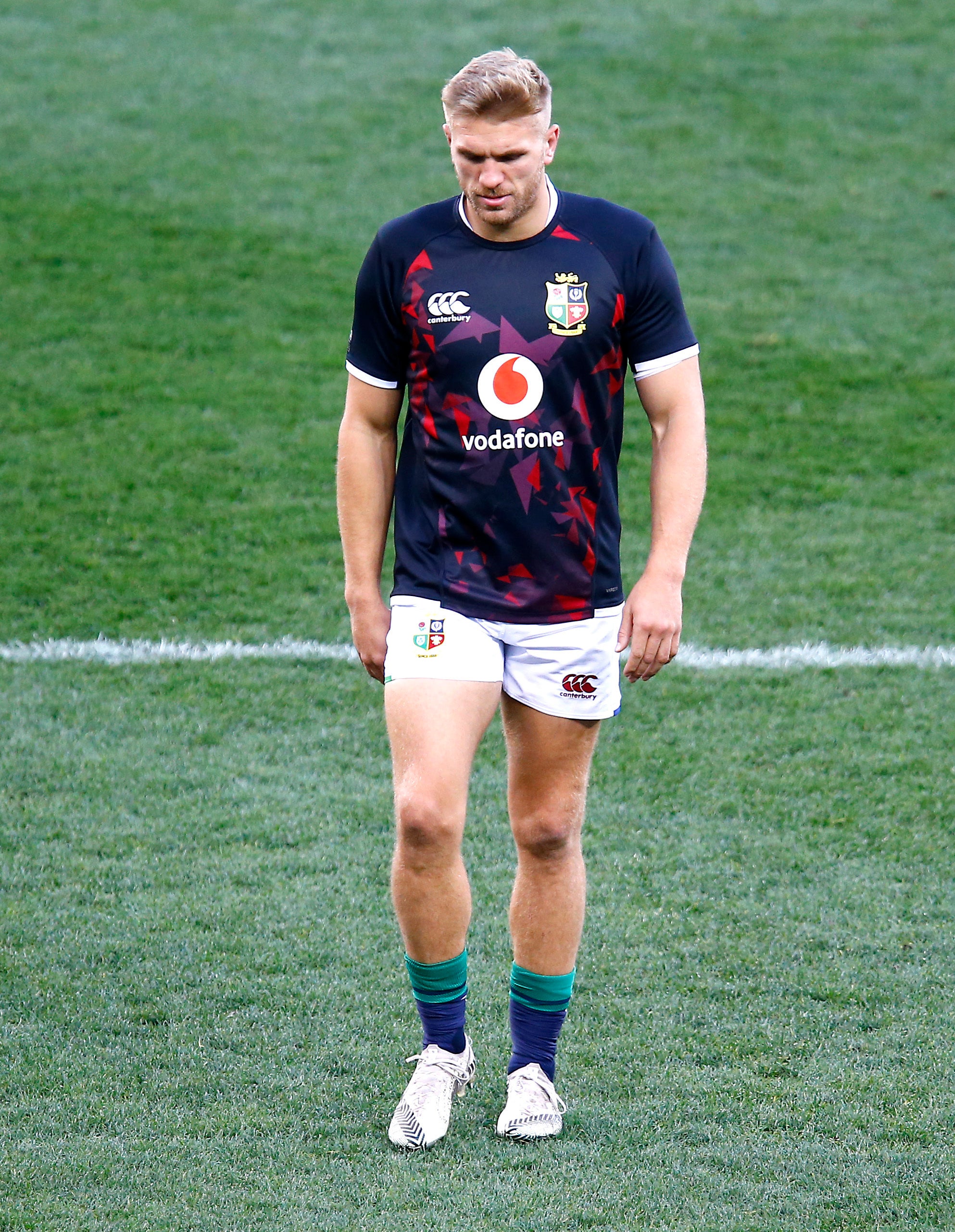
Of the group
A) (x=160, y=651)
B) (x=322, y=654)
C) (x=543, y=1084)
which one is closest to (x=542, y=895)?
(x=543, y=1084)

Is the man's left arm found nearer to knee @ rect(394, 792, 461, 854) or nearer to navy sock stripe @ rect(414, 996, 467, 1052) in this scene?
knee @ rect(394, 792, 461, 854)

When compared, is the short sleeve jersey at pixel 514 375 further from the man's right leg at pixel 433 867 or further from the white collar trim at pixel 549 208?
the man's right leg at pixel 433 867

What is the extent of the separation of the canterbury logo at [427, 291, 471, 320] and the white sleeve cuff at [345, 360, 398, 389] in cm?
21

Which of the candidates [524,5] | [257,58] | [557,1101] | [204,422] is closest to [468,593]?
[557,1101]

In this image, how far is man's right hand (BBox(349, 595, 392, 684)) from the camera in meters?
3.34

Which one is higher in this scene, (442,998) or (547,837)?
(547,837)

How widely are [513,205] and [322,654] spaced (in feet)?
11.4

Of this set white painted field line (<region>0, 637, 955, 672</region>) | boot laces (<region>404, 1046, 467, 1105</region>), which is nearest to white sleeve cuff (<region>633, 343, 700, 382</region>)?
boot laces (<region>404, 1046, 467, 1105</region>)

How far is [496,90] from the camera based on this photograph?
3000 mm

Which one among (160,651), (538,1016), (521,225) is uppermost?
(521,225)

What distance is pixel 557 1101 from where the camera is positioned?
3328 mm

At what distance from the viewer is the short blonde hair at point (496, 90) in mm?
3004

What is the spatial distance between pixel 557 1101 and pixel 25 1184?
1093mm

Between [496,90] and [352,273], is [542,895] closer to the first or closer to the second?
[496,90]
